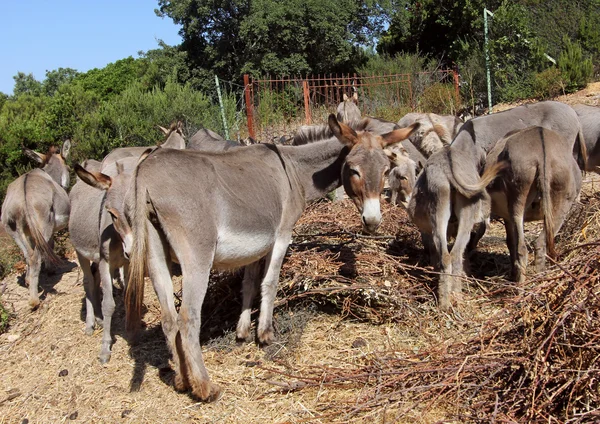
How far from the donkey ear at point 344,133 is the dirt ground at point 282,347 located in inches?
52.5

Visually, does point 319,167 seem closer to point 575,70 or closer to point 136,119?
point 136,119

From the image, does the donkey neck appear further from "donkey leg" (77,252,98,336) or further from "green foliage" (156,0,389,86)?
"green foliage" (156,0,389,86)

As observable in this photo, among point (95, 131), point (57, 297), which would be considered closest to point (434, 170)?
point (57, 297)

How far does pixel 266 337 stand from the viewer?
5.20m

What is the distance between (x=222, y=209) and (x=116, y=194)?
146cm

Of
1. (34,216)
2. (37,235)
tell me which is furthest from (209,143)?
(37,235)

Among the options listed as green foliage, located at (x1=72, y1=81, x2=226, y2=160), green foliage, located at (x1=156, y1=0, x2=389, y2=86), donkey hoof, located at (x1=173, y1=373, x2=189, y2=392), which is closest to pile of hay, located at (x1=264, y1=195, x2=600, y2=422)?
donkey hoof, located at (x1=173, y1=373, x2=189, y2=392)

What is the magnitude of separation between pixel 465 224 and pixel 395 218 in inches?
88.3

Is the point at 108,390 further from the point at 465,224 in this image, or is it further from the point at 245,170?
the point at 465,224

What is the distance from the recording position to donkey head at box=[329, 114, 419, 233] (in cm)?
503

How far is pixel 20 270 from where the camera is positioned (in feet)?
31.6

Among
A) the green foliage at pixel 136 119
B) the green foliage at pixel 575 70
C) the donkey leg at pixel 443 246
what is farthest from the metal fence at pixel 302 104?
the donkey leg at pixel 443 246

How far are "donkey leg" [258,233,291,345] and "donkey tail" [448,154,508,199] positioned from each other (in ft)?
5.55

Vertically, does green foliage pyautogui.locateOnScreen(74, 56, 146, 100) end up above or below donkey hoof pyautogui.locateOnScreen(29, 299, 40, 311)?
above
